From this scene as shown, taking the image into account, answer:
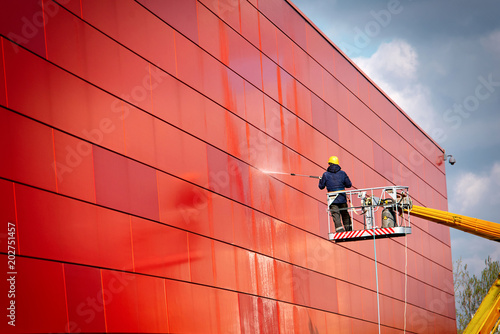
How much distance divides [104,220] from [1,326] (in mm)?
3421

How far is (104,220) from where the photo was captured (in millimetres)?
14297

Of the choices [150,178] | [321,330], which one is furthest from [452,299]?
[150,178]

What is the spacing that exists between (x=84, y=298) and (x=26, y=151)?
3.00 metres

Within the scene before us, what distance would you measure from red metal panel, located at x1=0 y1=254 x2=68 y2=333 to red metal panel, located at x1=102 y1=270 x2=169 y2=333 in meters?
1.30

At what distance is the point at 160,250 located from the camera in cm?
1595

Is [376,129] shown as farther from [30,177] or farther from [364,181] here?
[30,177]

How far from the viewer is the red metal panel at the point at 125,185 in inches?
570

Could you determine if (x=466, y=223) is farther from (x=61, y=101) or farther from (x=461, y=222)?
(x=61, y=101)

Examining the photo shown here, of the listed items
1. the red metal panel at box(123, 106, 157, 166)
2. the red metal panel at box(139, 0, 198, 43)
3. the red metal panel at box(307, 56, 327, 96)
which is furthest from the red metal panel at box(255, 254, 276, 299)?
the red metal panel at box(307, 56, 327, 96)

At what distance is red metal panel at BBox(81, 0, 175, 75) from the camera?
15211 millimetres

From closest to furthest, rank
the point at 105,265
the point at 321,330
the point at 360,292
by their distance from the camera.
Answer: the point at 105,265, the point at 321,330, the point at 360,292

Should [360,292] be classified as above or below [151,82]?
below

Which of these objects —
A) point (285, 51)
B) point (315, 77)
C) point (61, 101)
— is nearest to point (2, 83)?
point (61, 101)

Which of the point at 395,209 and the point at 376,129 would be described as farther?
Result: the point at 376,129
